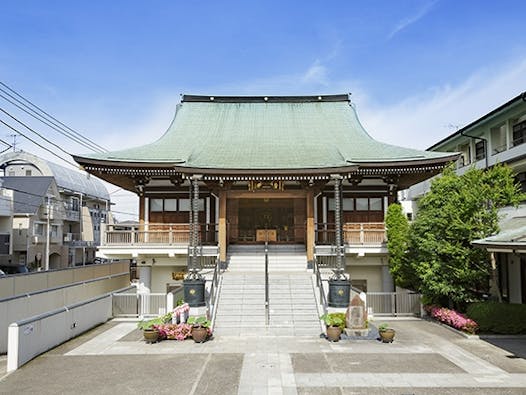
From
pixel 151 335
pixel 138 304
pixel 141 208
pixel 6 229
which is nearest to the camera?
pixel 151 335

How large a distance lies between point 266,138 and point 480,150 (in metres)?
15.4

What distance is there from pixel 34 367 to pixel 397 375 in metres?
9.27

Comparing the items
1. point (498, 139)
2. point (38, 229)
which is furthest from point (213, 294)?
point (38, 229)

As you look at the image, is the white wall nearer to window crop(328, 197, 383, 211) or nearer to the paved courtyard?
the paved courtyard

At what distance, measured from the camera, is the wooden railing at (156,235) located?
1959 centimetres

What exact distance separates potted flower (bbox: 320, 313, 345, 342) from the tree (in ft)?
13.5

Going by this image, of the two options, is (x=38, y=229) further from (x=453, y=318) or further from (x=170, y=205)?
(x=453, y=318)

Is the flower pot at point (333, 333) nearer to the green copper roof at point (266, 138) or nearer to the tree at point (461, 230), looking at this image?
the tree at point (461, 230)

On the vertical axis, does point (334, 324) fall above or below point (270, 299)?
below

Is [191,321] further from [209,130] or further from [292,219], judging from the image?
[209,130]

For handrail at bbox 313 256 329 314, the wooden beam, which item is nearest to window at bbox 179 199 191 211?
the wooden beam

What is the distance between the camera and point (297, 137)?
77.1ft

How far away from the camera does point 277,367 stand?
1038 centimetres

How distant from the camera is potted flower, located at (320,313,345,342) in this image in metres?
13.1
